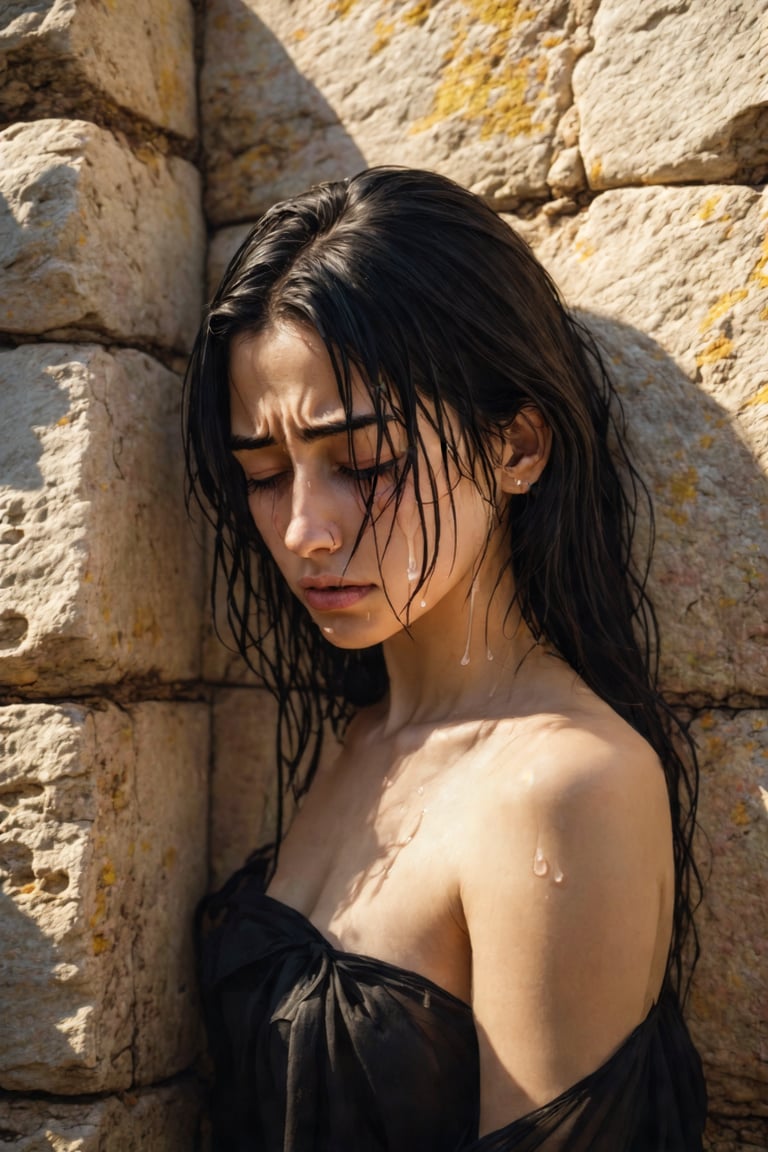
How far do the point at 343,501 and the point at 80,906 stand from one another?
0.71 m

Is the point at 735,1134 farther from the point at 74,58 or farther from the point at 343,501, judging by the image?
the point at 74,58

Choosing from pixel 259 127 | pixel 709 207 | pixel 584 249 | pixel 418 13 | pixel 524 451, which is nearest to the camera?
pixel 524 451

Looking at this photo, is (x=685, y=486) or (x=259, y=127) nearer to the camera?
(x=685, y=486)

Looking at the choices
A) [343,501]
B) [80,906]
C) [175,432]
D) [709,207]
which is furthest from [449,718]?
[709,207]

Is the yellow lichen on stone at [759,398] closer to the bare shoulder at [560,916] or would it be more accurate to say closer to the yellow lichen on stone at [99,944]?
the bare shoulder at [560,916]

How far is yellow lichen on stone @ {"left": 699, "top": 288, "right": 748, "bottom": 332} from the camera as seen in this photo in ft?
5.43

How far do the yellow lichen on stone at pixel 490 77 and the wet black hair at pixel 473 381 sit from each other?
0.33 metres

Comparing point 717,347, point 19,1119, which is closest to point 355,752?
point 19,1119

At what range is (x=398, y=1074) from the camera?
1.40 m

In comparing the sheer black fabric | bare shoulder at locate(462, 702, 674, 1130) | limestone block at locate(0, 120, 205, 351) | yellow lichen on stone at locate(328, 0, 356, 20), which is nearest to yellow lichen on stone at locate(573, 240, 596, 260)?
yellow lichen on stone at locate(328, 0, 356, 20)

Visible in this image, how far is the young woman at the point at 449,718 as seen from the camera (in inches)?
52.4

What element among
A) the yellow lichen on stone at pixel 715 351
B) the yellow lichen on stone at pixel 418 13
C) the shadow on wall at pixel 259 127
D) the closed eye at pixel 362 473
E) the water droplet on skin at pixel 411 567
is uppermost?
the yellow lichen on stone at pixel 418 13

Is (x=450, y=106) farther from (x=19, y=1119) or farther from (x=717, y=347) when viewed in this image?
(x=19, y=1119)

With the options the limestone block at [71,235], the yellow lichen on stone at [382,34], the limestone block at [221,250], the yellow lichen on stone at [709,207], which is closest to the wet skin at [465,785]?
the limestone block at [71,235]
